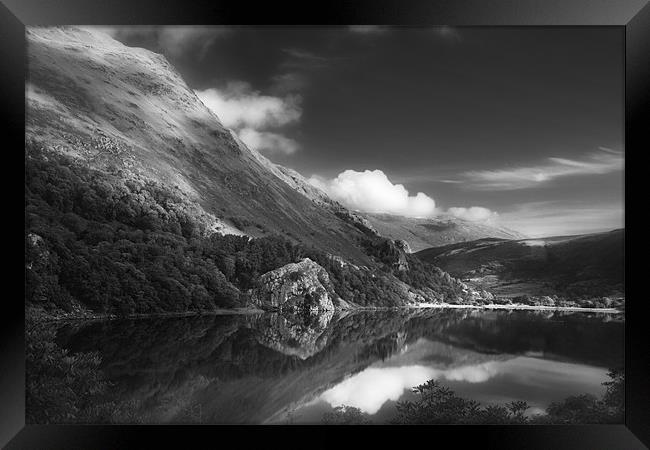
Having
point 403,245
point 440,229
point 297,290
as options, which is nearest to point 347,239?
point 403,245

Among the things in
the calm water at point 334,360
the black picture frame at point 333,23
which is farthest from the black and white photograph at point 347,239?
the black picture frame at point 333,23

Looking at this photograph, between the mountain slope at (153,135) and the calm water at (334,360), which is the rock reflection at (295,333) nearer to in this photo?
the calm water at (334,360)

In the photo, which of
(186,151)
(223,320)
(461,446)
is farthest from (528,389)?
(186,151)

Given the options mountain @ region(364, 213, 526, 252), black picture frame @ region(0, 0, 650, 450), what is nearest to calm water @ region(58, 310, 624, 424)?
black picture frame @ region(0, 0, 650, 450)

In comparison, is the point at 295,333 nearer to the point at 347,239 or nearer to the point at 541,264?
the point at 347,239
